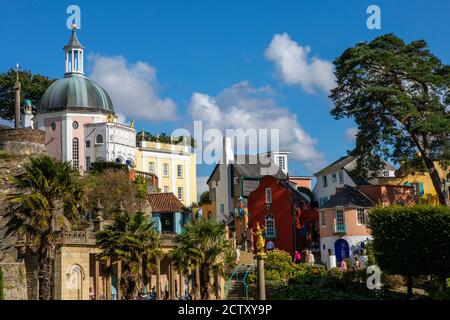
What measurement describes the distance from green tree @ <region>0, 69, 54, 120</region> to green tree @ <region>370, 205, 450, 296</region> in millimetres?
50702

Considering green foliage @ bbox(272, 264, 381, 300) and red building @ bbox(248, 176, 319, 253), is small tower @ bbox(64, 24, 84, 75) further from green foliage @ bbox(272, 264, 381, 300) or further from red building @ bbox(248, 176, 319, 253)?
green foliage @ bbox(272, 264, 381, 300)

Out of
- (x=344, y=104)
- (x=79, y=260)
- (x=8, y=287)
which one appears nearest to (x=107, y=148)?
(x=344, y=104)

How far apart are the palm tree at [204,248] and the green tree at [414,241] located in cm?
922

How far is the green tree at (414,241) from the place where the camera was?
43.7 meters

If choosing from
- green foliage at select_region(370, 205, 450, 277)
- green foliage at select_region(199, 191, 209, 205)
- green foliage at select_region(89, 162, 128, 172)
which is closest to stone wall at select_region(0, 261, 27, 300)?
green foliage at select_region(370, 205, 450, 277)

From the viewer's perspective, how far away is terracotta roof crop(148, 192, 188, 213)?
209ft

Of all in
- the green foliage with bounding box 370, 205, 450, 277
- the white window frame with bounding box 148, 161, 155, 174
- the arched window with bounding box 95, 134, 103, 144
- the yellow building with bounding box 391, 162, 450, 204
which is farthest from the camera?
the white window frame with bounding box 148, 161, 155, 174

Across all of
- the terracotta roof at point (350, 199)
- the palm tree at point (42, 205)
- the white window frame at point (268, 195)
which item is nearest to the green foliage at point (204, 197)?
the white window frame at point (268, 195)

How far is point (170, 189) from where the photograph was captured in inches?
3393

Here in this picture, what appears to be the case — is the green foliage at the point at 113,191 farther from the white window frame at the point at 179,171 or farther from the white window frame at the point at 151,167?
the white window frame at the point at 179,171

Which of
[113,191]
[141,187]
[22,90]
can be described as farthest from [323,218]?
[22,90]

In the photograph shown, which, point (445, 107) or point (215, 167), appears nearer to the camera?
point (445, 107)
